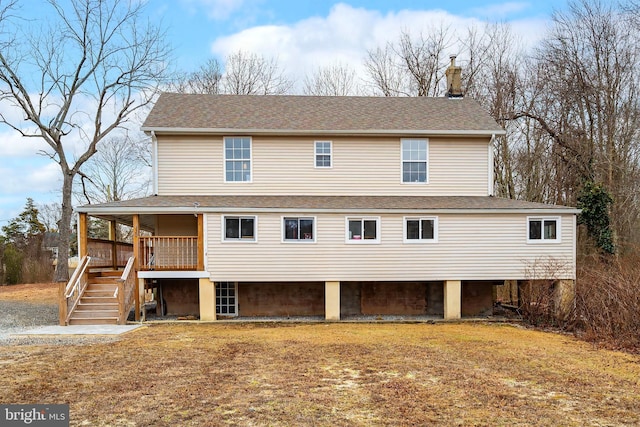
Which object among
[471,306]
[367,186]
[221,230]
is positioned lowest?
[471,306]

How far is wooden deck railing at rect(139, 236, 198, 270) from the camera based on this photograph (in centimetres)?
1538

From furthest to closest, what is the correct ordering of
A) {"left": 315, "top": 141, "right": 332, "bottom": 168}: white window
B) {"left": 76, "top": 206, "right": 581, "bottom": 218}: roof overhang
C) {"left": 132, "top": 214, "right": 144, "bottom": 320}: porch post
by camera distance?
{"left": 315, "top": 141, "right": 332, "bottom": 168}: white window → {"left": 132, "top": 214, "right": 144, "bottom": 320}: porch post → {"left": 76, "top": 206, "right": 581, "bottom": 218}: roof overhang

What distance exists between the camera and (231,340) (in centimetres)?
1205

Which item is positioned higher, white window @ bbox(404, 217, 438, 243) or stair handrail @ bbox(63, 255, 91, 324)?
white window @ bbox(404, 217, 438, 243)

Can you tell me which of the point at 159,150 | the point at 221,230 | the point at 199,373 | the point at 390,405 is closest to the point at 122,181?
the point at 159,150

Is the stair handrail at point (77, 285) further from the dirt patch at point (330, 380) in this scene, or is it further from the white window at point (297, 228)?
the white window at point (297, 228)

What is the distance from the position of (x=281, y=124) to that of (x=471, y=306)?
909 cm

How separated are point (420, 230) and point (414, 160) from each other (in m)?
2.89

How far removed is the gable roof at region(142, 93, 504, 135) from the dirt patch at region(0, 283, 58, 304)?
34.7 ft

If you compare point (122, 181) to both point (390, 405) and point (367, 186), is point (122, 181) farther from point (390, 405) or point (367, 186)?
point (390, 405)

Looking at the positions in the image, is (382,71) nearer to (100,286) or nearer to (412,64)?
(412,64)

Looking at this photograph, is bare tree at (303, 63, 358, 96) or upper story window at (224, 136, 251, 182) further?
bare tree at (303, 63, 358, 96)

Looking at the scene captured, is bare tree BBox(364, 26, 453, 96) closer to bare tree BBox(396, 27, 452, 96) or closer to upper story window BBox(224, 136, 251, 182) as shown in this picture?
bare tree BBox(396, 27, 452, 96)

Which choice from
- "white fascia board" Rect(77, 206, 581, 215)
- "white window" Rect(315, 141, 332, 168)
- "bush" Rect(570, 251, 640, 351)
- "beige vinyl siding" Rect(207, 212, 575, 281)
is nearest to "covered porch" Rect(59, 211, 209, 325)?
"white fascia board" Rect(77, 206, 581, 215)
